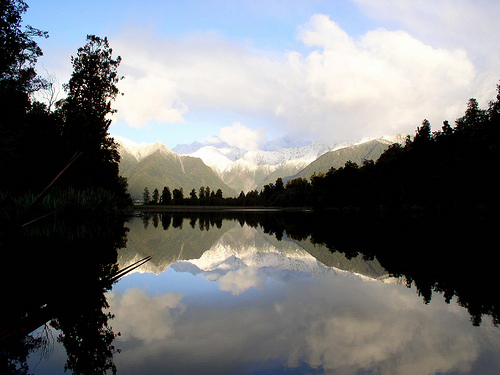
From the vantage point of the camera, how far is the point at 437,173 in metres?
62.1

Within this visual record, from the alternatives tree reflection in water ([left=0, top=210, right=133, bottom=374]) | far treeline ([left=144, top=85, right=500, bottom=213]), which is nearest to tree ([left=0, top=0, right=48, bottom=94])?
tree reflection in water ([left=0, top=210, right=133, bottom=374])

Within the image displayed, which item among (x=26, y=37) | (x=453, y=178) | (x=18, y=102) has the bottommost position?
(x=453, y=178)

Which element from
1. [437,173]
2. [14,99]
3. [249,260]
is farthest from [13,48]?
[437,173]

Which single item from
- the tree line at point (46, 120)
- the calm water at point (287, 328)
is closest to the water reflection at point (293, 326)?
the calm water at point (287, 328)

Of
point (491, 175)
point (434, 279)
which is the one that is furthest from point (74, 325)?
point (491, 175)

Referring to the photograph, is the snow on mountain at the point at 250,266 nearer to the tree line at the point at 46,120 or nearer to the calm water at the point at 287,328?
the calm water at the point at 287,328

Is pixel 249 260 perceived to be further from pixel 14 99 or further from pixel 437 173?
pixel 437 173

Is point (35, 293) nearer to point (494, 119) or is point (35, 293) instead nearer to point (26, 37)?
point (26, 37)

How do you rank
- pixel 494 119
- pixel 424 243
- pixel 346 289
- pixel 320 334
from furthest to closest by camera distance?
1. pixel 494 119
2. pixel 424 243
3. pixel 346 289
4. pixel 320 334

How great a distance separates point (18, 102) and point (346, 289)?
1228 inches

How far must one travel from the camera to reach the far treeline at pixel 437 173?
52.4 metres

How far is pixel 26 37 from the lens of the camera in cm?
2856

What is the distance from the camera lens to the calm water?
18.4 feet

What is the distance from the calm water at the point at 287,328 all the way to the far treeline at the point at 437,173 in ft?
165
